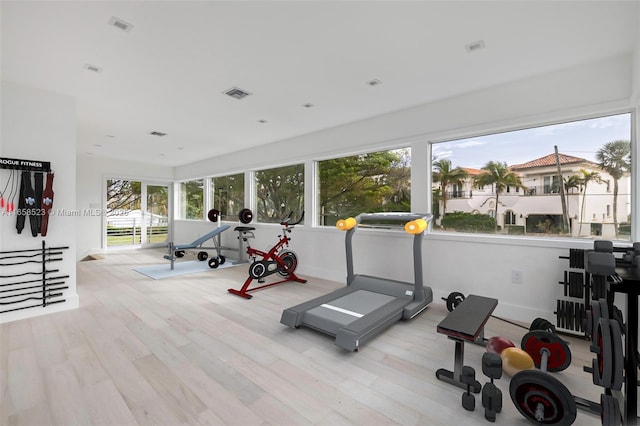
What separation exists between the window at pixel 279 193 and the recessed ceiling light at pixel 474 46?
358 centimetres

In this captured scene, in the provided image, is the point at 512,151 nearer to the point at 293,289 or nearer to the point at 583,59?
the point at 583,59

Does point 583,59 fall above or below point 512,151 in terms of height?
above

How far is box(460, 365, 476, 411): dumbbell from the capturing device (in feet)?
6.04

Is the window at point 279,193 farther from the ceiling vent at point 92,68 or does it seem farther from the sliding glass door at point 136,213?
the sliding glass door at point 136,213

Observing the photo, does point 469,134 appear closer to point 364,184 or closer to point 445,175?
point 445,175

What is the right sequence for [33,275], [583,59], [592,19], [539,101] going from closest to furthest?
[592,19] → [583,59] → [539,101] → [33,275]

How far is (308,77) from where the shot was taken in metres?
3.18

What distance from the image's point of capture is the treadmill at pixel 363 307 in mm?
2687

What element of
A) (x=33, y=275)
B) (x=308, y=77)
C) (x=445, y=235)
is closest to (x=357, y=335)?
(x=445, y=235)

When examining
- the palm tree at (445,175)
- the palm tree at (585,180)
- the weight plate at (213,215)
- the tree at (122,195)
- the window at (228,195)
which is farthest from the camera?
the tree at (122,195)

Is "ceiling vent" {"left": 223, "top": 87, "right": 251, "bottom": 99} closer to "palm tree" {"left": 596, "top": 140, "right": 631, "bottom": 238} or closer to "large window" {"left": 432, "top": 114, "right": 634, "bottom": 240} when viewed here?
"large window" {"left": 432, "top": 114, "right": 634, "bottom": 240}

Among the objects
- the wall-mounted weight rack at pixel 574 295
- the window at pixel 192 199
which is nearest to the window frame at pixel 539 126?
the wall-mounted weight rack at pixel 574 295

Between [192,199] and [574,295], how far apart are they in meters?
9.05

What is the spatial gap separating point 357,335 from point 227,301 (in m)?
2.15
